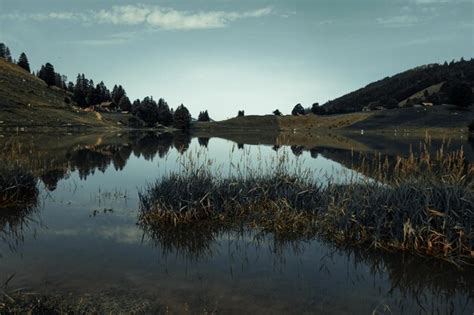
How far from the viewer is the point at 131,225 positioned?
37.5 ft

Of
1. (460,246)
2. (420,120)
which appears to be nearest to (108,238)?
(460,246)

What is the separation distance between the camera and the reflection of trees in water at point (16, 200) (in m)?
10.8

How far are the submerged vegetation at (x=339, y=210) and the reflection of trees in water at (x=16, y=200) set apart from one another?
137 inches

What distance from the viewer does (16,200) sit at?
13117mm

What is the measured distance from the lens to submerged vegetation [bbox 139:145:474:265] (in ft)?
30.1

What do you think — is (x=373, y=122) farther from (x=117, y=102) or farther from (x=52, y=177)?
(x=52, y=177)

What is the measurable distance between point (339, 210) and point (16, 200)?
35.1 feet

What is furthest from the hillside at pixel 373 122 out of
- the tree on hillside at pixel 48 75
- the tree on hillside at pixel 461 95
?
the tree on hillside at pixel 48 75

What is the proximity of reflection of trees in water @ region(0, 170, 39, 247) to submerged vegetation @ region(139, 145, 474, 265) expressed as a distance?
11.5 ft

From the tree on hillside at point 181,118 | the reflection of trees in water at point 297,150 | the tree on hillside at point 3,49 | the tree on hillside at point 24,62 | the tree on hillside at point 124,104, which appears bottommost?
the reflection of trees in water at point 297,150

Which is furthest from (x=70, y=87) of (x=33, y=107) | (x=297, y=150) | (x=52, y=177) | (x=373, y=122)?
(x=52, y=177)

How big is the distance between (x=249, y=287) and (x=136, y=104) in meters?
157

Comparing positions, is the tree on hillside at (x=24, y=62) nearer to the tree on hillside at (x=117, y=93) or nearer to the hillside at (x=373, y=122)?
the tree on hillside at (x=117, y=93)

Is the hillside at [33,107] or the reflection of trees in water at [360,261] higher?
the hillside at [33,107]
